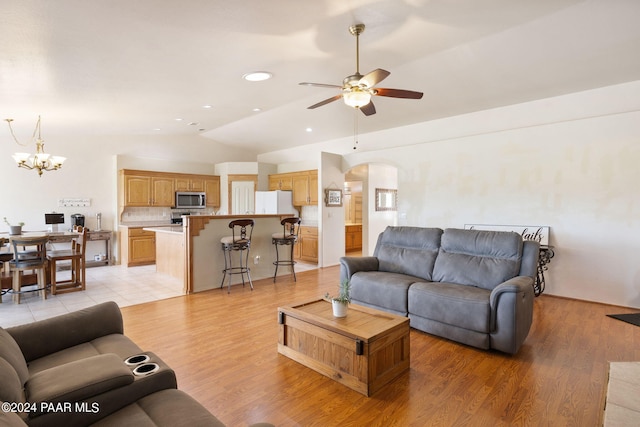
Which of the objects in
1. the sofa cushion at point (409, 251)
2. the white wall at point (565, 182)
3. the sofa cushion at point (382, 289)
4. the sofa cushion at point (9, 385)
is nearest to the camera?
the sofa cushion at point (9, 385)

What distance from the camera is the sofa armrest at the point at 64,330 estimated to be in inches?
74.5

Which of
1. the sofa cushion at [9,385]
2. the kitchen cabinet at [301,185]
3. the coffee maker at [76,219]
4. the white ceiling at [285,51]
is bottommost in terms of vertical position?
the sofa cushion at [9,385]

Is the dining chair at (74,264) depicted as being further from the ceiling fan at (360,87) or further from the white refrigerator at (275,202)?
the ceiling fan at (360,87)

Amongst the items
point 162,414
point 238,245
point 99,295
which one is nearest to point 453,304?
point 162,414

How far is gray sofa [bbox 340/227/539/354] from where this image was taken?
2.92 meters

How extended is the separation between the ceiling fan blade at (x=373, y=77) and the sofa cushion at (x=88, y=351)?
8.56 feet

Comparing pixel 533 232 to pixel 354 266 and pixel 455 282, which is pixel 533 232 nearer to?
pixel 455 282

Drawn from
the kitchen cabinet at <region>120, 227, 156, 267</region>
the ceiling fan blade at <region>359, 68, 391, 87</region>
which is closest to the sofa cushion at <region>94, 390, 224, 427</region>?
the ceiling fan blade at <region>359, 68, 391, 87</region>

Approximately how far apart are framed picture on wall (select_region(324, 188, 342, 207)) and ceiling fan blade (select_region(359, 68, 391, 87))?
4.35m

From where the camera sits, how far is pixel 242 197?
8.64 m

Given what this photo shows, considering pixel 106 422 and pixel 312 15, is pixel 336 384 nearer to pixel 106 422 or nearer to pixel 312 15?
pixel 106 422

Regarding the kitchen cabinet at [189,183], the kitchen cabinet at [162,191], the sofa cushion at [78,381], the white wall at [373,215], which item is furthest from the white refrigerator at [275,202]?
the sofa cushion at [78,381]

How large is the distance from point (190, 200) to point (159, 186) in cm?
80

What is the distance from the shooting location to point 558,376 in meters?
2.57
